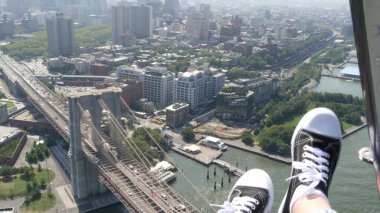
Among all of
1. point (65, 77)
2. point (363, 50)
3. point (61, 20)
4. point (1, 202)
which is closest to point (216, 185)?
point (1, 202)

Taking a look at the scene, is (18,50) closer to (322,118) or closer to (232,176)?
(232,176)

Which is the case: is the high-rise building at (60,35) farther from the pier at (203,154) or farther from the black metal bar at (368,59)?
the black metal bar at (368,59)

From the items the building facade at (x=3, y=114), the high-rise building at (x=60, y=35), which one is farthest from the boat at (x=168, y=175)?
the high-rise building at (x=60, y=35)

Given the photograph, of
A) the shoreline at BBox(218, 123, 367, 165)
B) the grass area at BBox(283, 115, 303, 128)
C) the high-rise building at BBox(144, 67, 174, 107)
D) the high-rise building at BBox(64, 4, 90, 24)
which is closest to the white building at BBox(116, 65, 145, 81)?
the high-rise building at BBox(144, 67, 174, 107)

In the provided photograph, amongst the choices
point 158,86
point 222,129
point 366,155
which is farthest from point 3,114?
point 366,155

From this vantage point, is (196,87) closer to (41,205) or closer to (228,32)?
(41,205)

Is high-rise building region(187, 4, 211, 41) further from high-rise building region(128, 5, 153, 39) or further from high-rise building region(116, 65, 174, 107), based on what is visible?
high-rise building region(116, 65, 174, 107)
